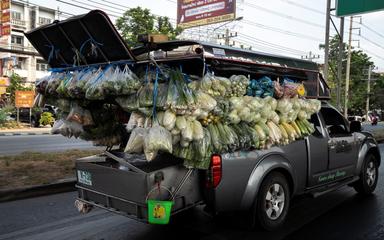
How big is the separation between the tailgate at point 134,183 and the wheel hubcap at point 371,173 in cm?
393

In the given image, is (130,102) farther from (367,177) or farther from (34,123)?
(34,123)

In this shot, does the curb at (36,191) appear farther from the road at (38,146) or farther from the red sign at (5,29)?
the red sign at (5,29)

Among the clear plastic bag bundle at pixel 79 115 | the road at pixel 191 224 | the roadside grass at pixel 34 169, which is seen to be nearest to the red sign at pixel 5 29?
the roadside grass at pixel 34 169

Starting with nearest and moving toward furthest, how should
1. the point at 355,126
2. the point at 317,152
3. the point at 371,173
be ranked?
the point at 317,152 → the point at 355,126 → the point at 371,173

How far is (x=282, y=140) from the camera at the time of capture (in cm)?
522

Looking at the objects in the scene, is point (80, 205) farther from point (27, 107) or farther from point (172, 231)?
point (27, 107)

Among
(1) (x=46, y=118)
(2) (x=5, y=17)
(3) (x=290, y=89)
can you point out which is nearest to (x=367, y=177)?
(3) (x=290, y=89)

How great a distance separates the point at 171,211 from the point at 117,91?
136 centimetres

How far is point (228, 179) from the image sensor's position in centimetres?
455

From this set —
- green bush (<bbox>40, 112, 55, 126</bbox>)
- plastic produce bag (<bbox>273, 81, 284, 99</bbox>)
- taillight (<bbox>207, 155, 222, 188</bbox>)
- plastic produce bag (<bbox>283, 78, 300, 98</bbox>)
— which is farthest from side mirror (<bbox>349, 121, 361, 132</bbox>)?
green bush (<bbox>40, 112, 55, 126</bbox>)

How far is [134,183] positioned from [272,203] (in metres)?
1.84

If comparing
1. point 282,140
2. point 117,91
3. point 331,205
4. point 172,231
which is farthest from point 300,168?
point 117,91

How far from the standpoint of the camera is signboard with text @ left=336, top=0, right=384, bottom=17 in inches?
574

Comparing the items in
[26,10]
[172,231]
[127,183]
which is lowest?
[172,231]
